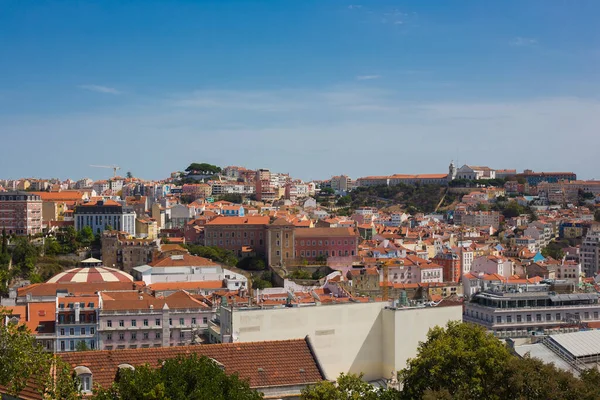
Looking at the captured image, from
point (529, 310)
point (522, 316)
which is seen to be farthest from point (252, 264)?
point (529, 310)

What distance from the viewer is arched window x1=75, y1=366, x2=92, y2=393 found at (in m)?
12.7

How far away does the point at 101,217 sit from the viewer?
57.4m

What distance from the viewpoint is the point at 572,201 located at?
9994 centimetres

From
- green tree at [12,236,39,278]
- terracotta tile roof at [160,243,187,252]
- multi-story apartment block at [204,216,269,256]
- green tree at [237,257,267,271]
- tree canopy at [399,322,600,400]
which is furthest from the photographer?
multi-story apartment block at [204,216,269,256]

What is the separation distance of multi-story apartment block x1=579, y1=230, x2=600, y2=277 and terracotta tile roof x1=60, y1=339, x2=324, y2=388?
53573mm

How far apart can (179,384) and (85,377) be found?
2.52 meters

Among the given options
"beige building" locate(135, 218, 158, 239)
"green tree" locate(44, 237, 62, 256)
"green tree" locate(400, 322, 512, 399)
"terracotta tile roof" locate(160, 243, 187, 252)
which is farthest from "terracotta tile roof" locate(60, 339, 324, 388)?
"beige building" locate(135, 218, 158, 239)

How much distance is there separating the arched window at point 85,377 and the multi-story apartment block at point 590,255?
5686 centimetres

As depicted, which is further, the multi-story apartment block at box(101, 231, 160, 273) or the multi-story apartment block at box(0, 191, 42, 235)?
the multi-story apartment block at box(0, 191, 42, 235)

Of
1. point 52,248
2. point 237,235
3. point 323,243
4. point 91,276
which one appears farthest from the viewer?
point 237,235

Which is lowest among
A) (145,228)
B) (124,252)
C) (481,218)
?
(124,252)

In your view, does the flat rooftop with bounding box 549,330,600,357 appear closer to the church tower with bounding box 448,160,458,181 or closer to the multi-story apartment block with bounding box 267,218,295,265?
the multi-story apartment block with bounding box 267,218,295,265

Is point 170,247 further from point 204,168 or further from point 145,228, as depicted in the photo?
point 204,168

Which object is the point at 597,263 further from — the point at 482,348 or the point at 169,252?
the point at 482,348
